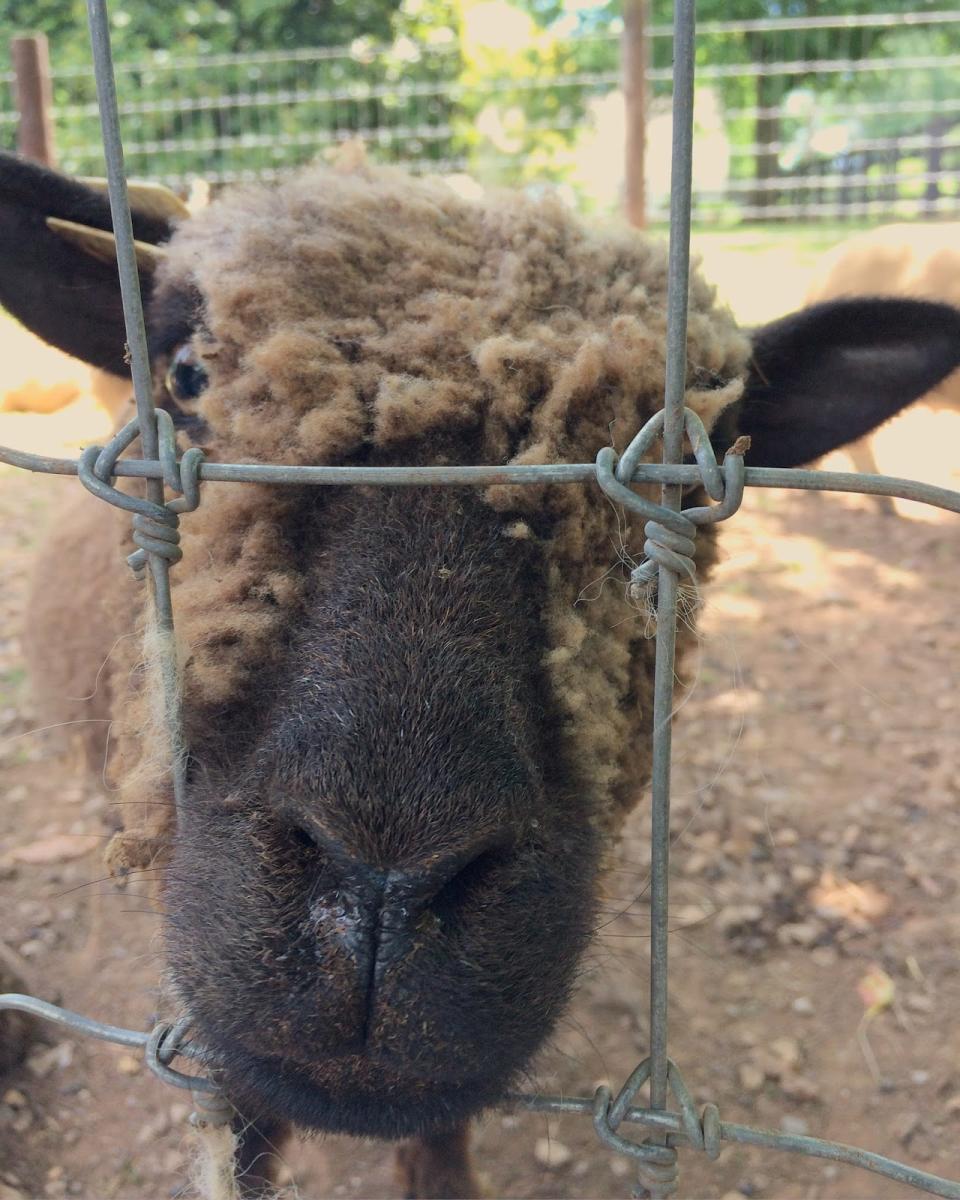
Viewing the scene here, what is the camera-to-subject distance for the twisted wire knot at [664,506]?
4.42 ft

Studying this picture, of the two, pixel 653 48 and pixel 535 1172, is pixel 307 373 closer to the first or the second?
pixel 535 1172

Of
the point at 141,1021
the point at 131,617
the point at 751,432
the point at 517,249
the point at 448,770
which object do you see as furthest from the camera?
the point at 141,1021

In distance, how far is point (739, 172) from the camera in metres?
20.1

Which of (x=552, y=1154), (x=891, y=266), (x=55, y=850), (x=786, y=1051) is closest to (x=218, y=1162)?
(x=552, y=1154)

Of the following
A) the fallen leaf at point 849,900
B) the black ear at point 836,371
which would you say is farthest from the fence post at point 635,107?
the black ear at point 836,371

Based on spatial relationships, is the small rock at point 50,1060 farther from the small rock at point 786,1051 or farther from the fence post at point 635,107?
the fence post at point 635,107

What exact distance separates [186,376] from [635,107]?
8.57 m

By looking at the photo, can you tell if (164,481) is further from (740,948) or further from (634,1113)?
(740,948)

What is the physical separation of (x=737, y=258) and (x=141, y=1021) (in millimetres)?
13402

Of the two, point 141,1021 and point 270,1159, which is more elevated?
point 270,1159

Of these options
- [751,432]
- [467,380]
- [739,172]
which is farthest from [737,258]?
[467,380]

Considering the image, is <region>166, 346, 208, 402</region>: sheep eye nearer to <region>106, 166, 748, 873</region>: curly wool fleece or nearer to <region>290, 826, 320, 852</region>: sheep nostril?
<region>106, 166, 748, 873</region>: curly wool fleece

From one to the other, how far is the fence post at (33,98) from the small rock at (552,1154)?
21.3ft

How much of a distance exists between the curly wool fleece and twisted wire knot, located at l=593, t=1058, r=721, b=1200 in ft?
1.62
